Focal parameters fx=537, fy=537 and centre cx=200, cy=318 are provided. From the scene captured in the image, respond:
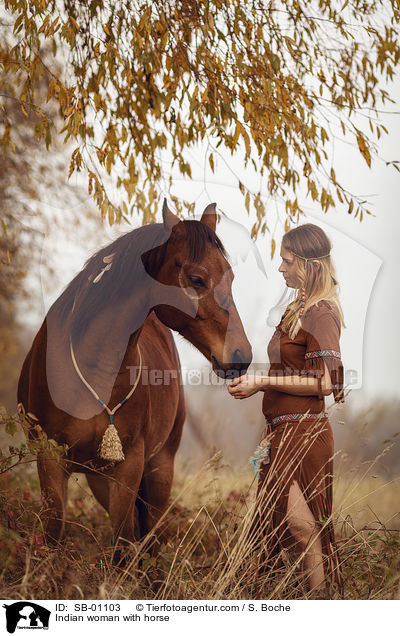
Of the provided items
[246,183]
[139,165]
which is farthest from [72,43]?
[246,183]

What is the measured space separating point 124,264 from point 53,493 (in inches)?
46.8

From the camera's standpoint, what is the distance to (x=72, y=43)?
120 inches

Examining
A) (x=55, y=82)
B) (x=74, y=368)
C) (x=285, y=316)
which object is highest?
(x=55, y=82)

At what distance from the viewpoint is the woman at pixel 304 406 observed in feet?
7.80

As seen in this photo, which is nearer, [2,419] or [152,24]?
[2,419]

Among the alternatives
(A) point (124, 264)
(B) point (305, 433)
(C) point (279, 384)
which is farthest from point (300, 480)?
(A) point (124, 264)

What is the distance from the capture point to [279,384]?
240 cm

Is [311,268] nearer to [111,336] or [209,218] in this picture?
[209,218]

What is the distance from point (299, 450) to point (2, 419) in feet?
4.29

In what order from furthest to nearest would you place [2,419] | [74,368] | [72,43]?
[72,43] < [74,368] < [2,419]

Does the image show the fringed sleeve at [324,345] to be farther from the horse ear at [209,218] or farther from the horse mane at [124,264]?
the horse ear at [209,218]

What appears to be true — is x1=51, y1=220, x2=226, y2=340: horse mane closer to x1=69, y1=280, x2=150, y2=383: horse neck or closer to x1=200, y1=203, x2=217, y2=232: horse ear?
x1=69, y1=280, x2=150, y2=383: horse neck

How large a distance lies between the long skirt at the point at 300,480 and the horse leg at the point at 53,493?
0.97 meters
